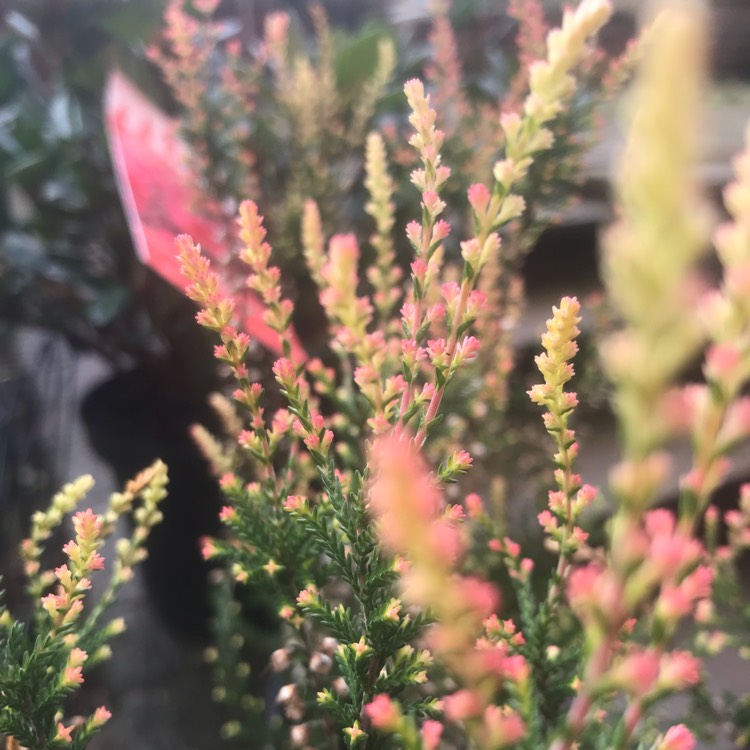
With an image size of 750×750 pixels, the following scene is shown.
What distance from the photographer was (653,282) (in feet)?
0.37

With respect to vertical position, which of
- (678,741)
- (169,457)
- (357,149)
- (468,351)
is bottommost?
(678,741)

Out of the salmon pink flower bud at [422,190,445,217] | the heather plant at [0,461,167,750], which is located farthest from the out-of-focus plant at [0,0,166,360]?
the salmon pink flower bud at [422,190,445,217]

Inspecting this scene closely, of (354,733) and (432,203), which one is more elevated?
(432,203)

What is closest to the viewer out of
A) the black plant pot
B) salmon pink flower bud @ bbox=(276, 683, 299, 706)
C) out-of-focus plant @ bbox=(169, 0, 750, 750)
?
out-of-focus plant @ bbox=(169, 0, 750, 750)

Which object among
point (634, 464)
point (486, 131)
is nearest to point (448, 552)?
point (634, 464)

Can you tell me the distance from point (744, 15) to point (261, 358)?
117 cm

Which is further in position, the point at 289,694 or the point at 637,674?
the point at 289,694

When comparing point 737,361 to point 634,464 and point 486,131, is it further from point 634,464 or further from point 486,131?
point 486,131

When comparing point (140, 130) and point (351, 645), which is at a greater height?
point (140, 130)

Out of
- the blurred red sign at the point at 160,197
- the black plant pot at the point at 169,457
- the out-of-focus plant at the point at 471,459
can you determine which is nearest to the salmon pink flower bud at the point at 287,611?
the out-of-focus plant at the point at 471,459

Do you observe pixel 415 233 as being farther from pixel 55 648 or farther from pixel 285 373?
pixel 55 648

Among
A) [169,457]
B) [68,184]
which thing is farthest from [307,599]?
[68,184]

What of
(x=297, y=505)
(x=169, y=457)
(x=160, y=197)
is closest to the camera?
(x=297, y=505)

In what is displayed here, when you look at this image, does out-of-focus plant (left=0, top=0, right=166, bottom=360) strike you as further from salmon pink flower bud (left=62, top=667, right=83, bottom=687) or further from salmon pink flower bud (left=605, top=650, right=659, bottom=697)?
salmon pink flower bud (left=605, top=650, right=659, bottom=697)
